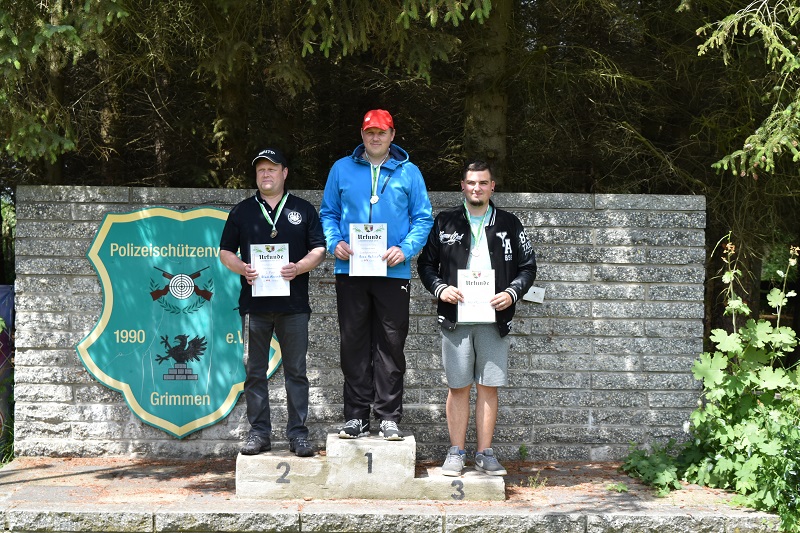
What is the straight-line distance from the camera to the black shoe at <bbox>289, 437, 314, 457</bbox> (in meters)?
5.53

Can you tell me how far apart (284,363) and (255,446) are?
560mm

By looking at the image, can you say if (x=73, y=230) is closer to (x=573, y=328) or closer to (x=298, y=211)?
(x=298, y=211)

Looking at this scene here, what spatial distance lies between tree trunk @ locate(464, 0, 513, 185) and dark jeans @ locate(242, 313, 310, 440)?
9.68 feet

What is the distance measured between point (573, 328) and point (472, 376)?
116 centimetres

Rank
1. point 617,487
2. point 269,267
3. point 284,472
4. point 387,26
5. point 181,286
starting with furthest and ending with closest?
point 181,286 → point 387,26 → point 617,487 → point 269,267 → point 284,472

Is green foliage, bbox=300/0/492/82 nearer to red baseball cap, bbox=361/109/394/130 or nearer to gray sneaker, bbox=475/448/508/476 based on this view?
red baseball cap, bbox=361/109/394/130

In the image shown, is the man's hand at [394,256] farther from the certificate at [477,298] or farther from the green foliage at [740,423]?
the green foliage at [740,423]

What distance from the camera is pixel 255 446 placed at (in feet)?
18.3

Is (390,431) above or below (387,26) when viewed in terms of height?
below

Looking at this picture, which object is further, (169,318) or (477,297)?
(169,318)

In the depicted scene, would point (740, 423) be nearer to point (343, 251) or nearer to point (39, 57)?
point (343, 251)

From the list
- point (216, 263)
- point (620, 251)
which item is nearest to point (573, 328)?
point (620, 251)

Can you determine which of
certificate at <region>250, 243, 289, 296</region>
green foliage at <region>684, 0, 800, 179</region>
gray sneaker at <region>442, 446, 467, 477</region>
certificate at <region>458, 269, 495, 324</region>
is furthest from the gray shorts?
green foliage at <region>684, 0, 800, 179</region>

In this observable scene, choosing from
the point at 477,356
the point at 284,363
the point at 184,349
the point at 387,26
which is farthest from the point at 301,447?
the point at 387,26
